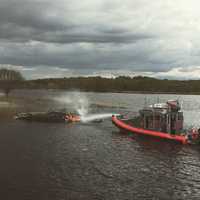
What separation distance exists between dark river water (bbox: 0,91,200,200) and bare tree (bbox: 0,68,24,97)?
94.0 metres

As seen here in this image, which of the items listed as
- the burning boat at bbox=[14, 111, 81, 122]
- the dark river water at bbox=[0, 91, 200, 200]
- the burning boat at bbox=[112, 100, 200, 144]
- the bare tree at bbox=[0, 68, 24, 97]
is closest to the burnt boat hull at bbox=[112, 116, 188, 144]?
the burning boat at bbox=[112, 100, 200, 144]

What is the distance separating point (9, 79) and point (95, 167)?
137 m

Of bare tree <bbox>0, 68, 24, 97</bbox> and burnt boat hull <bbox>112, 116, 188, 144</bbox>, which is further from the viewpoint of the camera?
bare tree <bbox>0, 68, 24, 97</bbox>

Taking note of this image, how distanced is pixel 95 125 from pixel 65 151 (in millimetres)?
27917

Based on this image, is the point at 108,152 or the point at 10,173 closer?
the point at 10,173

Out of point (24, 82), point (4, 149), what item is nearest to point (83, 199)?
point (4, 149)

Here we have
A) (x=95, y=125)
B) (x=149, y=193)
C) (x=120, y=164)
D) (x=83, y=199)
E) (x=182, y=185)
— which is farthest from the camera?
(x=95, y=125)

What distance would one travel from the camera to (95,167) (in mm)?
35875

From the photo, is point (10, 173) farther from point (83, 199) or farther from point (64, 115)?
point (64, 115)

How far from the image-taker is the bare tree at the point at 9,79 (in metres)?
148

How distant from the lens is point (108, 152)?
144 feet

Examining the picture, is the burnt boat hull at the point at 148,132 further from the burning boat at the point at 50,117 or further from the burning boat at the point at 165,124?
the burning boat at the point at 50,117

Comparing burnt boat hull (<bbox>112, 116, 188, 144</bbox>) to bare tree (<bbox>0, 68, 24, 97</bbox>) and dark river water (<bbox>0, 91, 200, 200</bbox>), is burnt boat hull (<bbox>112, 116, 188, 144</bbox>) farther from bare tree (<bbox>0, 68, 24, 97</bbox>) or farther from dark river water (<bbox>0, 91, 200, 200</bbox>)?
bare tree (<bbox>0, 68, 24, 97</bbox>)

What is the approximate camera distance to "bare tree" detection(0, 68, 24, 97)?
148075 mm
